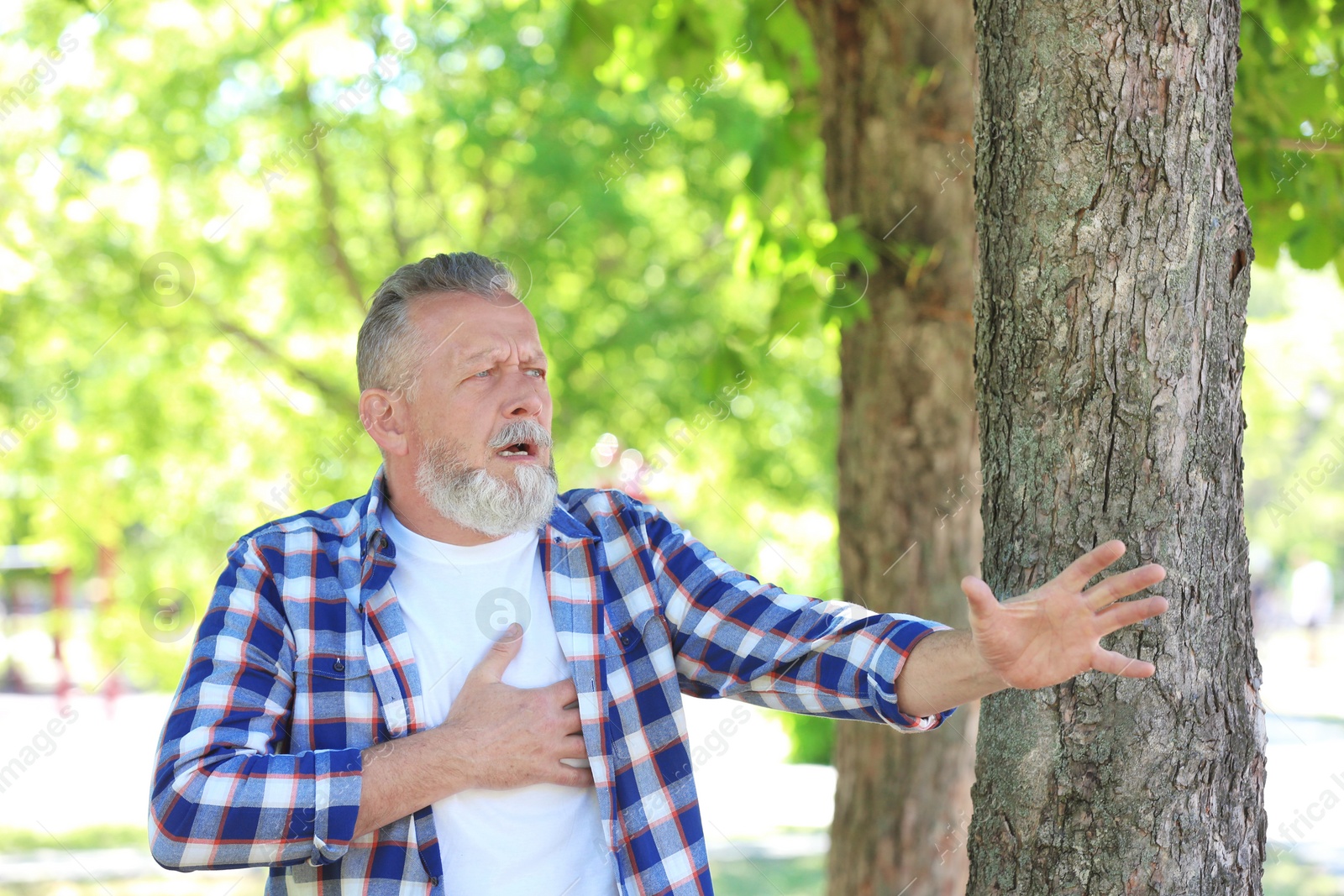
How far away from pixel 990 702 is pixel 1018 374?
0.58m

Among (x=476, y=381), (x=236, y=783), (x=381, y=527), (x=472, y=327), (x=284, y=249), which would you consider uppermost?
(x=284, y=249)

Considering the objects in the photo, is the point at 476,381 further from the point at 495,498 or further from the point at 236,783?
the point at 236,783

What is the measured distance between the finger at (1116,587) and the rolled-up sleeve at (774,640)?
0.32 metres

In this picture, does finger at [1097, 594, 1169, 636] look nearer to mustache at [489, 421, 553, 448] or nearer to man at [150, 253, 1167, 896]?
man at [150, 253, 1167, 896]

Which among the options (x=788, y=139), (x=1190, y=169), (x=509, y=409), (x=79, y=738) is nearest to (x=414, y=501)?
(x=509, y=409)

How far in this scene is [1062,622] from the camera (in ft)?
5.69

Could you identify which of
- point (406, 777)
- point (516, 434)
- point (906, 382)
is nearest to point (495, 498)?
point (516, 434)

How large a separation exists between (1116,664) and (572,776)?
0.98 m

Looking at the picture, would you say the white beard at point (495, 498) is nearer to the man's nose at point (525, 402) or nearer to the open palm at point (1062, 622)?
the man's nose at point (525, 402)

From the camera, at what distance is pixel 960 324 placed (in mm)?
3934

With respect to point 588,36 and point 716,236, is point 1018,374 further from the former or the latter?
point 716,236

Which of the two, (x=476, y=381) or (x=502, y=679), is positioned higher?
(x=476, y=381)

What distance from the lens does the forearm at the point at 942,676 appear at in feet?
6.14

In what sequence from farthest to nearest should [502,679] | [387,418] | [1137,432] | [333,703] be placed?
1. [387,418]
2. [502,679]
3. [333,703]
4. [1137,432]
